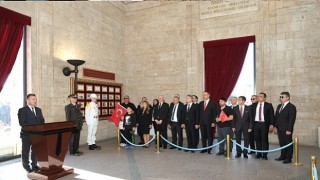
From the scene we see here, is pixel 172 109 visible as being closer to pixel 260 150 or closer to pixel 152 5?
pixel 260 150

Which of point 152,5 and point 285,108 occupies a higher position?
point 152,5

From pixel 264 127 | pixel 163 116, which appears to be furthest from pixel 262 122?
pixel 163 116

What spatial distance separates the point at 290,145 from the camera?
19.4 ft

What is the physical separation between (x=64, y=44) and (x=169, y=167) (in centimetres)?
505

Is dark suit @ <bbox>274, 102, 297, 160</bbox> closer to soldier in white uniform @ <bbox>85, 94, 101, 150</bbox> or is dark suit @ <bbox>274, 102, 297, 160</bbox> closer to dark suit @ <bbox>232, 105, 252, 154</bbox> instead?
dark suit @ <bbox>232, 105, 252, 154</bbox>

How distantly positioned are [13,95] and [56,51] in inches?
69.9

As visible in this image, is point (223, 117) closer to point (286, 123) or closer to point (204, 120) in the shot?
point (204, 120)

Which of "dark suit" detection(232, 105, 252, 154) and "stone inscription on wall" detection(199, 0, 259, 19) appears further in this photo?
"stone inscription on wall" detection(199, 0, 259, 19)

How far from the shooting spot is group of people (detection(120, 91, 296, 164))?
607 cm

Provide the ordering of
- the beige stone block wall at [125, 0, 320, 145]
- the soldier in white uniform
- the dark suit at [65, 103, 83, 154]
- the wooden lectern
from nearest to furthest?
1. the wooden lectern
2. the dark suit at [65, 103, 83, 154]
3. the soldier in white uniform
4. the beige stone block wall at [125, 0, 320, 145]

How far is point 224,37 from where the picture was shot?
9.63 meters

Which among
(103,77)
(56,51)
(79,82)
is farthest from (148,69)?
(56,51)

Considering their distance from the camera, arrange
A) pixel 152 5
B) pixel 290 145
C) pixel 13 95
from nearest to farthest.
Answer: pixel 290 145 < pixel 13 95 < pixel 152 5

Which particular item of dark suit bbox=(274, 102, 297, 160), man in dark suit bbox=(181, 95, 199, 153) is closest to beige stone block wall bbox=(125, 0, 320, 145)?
man in dark suit bbox=(181, 95, 199, 153)
